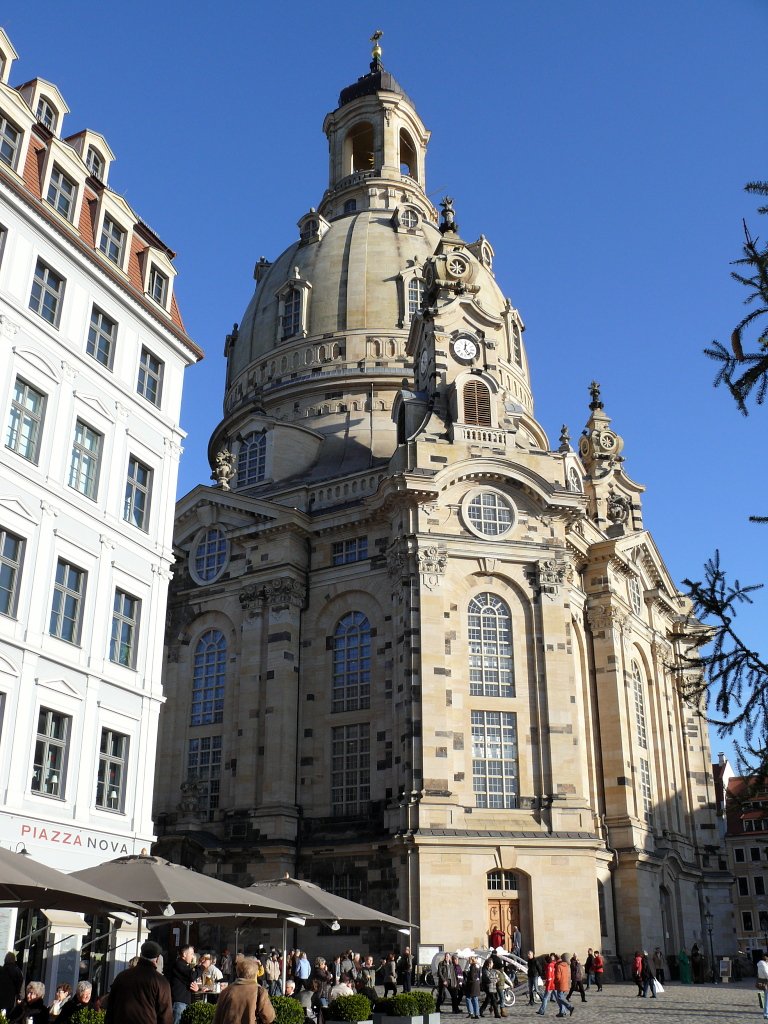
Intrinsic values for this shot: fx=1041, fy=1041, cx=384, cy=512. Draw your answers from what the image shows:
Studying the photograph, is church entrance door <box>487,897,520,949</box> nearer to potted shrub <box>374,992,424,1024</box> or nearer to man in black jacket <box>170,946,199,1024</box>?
potted shrub <box>374,992,424,1024</box>

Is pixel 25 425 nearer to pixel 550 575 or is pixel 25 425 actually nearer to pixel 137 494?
pixel 137 494

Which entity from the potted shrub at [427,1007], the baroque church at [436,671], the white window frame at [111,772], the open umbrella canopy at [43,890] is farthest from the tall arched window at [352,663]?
the open umbrella canopy at [43,890]

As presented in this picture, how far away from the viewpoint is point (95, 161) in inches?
1226

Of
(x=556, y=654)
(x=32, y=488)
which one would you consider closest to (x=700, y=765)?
(x=556, y=654)

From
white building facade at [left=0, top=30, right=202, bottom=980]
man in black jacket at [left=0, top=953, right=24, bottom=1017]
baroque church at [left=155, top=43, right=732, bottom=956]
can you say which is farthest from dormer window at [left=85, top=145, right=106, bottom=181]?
man in black jacket at [left=0, top=953, right=24, bottom=1017]

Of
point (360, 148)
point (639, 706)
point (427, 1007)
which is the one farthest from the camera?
point (360, 148)

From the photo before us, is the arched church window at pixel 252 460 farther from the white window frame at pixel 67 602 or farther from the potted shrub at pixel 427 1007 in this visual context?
the potted shrub at pixel 427 1007

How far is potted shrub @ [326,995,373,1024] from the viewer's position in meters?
20.9

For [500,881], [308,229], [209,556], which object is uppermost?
[308,229]

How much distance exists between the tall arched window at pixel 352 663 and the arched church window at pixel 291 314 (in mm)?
22687

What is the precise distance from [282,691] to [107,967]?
22387mm

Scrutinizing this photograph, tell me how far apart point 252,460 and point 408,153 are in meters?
34.4

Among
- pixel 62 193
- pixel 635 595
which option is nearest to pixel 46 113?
pixel 62 193

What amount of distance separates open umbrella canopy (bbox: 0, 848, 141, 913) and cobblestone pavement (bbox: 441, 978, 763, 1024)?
552 inches
